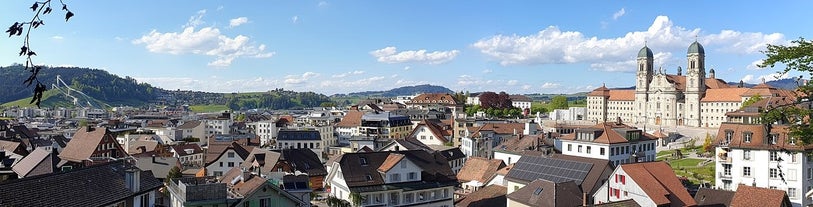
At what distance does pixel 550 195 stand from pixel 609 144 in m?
21.0

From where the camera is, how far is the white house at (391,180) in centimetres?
3409

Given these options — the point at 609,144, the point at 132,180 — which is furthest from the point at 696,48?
the point at 132,180

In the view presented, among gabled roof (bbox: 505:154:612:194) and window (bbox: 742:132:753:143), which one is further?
window (bbox: 742:132:753:143)

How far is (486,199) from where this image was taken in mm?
41406

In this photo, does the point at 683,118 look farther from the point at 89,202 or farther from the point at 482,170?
the point at 89,202

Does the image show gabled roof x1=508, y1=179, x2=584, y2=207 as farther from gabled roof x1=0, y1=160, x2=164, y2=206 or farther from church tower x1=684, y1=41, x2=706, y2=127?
church tower x1=684, y1=41, x2=706, y2=127

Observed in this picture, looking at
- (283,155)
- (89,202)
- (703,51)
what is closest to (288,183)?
(89,202)

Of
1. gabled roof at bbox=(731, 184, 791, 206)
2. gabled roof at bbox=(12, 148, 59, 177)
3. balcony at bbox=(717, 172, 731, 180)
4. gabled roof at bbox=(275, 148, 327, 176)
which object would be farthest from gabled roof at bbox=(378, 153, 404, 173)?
balcony at bbox=(717, 172, 731, 180)

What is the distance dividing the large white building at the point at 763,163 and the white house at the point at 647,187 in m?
6.93

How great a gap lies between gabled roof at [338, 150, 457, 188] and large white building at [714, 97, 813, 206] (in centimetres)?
1925

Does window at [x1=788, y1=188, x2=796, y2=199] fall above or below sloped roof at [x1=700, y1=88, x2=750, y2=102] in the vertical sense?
below

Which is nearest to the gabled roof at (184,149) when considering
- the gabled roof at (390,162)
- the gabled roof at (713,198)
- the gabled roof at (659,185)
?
the gabled roof at (390,162)

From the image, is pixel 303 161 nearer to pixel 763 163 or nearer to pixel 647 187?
pixel 647 187

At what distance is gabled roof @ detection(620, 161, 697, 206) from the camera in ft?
109
